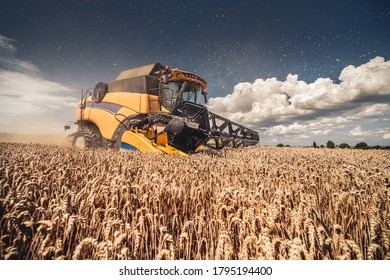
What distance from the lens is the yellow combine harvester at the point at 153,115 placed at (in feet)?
20.7

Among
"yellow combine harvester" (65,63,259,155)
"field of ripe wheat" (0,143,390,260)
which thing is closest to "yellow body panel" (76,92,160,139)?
"yellow combine harvester" (65,63,259,155)

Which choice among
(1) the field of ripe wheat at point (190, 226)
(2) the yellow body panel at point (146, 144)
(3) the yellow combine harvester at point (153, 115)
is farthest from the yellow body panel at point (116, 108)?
(1) the field of ripe wheat at point (190, 226)

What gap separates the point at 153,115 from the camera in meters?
6.56

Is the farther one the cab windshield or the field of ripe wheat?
the cab windshield

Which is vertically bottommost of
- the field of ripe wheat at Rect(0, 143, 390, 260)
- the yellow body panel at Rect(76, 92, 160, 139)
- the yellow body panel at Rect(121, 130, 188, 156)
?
the field of ripe wheat at Rect(0, 143, 390, 260)

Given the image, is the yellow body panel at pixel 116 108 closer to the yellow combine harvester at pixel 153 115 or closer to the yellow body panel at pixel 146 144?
the yellow combine harvester at pixel 153 115

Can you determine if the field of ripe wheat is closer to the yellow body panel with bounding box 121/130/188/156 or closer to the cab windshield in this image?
the yellow body panel with bounding box 121/130/188/156

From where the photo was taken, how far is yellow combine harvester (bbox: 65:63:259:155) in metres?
6.32

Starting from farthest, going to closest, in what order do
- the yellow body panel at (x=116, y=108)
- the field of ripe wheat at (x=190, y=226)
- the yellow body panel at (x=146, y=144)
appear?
the yellow body panel at (x=116, y=108) < the yellow body panel at (x=146, y=144) < the field of ripe wheat at (x=190, y=226)

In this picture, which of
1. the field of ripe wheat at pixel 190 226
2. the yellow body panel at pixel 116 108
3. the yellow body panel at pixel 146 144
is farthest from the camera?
the yellow body panel at pixel 116 108

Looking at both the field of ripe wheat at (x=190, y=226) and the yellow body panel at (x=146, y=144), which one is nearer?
the field of ripe wheat at (x=190, y=226)

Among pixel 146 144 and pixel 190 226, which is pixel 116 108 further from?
pixel 190 226

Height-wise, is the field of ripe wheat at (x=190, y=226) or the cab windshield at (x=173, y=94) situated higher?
the cab windshield at (x=173, y=94)
